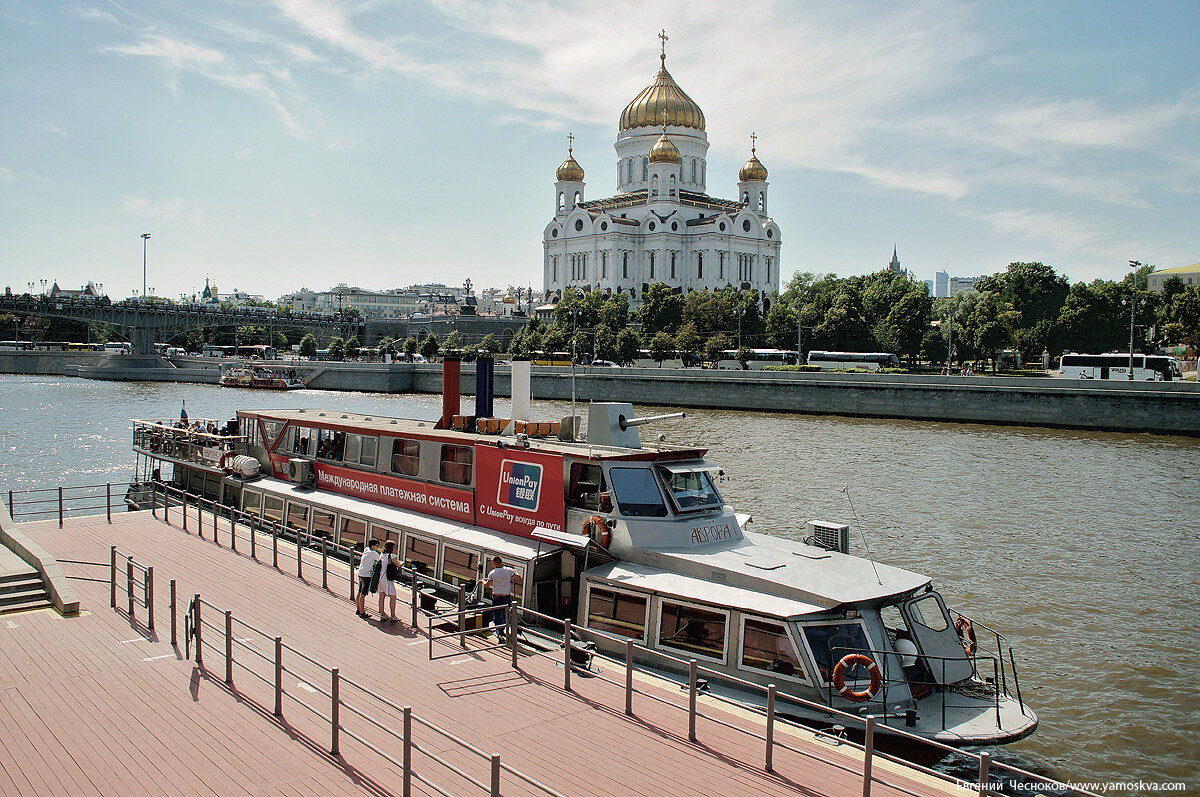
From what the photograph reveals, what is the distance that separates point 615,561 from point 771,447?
31883mm

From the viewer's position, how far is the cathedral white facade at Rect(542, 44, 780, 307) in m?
129

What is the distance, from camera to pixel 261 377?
92.8 m

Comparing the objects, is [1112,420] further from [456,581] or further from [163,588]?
[163,588]

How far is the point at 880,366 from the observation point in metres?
81.5

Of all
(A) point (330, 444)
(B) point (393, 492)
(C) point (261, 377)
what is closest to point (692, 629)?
(B) point (393, 492)

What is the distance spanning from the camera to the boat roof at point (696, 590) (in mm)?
10297

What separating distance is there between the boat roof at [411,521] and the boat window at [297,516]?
195 mm

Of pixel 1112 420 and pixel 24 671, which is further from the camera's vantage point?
pixel 1112 420

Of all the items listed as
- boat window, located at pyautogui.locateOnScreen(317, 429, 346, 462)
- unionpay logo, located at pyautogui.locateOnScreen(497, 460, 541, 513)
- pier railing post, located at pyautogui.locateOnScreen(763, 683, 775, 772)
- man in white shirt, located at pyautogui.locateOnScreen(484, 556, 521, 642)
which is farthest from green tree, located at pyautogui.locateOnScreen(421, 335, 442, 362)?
pier railing post, located at pyautogui.locateOnScreen(763, 683, 775, 772)

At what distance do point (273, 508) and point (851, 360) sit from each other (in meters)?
69.5

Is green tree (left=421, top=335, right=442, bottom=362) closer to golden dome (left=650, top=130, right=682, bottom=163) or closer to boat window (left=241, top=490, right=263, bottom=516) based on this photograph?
golden dome (left=650, top=130, right=682, bottom=163)

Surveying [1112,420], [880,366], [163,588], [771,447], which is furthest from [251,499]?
[880,366]

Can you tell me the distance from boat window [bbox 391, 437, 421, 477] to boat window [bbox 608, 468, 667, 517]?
4934 millimetres

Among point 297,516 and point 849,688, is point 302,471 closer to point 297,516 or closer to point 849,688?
point 297,516
